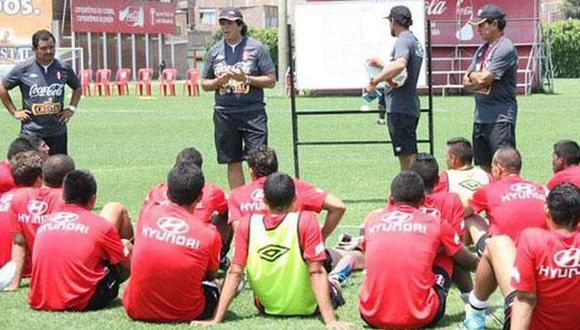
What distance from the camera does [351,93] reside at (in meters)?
42.7

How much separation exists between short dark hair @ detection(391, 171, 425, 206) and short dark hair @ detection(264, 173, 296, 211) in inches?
26.6

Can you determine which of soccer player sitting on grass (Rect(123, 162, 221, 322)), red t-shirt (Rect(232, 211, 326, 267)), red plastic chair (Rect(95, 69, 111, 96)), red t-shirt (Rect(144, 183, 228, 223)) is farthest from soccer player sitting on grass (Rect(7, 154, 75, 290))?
red plastic chair (Rect(95, 69, 111, 96))

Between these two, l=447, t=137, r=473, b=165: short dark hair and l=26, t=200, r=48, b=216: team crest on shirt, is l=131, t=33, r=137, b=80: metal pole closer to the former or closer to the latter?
l=447, t=137, r=473, b=165: short dark hair

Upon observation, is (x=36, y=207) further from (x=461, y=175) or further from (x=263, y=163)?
(x=461, y=175)

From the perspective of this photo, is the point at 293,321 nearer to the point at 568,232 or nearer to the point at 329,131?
the point at 568,232

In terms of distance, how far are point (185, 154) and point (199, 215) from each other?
86cm

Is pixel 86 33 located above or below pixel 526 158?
above

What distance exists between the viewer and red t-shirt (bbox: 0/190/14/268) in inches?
326

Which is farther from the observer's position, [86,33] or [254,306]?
[86,33]

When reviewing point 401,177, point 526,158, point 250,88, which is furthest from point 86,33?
point 401,177

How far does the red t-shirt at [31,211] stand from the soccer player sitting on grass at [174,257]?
1.21 m

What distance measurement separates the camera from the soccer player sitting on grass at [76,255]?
7.35m

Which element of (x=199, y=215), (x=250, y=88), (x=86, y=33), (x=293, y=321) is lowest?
(x=293, y=321)

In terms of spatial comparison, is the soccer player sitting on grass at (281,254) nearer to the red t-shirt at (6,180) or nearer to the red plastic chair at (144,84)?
the red t-shirt at (6,180)
